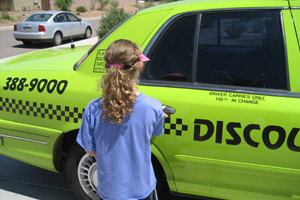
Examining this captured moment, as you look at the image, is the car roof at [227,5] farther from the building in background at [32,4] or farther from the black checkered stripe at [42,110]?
the building in background at [32,4]

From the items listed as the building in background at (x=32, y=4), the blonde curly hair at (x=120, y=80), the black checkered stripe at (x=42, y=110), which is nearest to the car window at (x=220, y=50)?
the black checkered stripe at (x=42, y=110)

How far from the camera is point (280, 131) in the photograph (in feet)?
6.18

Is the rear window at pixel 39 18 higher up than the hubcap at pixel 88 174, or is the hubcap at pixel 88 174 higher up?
the rear window at pixel 39 18

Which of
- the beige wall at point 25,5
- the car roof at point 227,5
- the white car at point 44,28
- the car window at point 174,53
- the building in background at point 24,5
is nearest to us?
the car roof at point 227,5

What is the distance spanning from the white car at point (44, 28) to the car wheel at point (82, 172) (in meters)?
10.0

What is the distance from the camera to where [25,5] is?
128 feet

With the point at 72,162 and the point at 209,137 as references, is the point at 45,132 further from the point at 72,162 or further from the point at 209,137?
the point at 209,137

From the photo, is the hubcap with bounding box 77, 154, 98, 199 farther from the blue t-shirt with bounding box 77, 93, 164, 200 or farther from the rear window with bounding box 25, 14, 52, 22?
the rear window with bounding box 25, 14, 52, 22

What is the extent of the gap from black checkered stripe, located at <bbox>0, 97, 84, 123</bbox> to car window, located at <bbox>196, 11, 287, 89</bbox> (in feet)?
3.19

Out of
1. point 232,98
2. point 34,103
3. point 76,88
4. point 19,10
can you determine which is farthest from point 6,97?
point 19,10

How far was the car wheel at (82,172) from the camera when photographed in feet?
7.80

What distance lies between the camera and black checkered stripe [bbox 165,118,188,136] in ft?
6.67

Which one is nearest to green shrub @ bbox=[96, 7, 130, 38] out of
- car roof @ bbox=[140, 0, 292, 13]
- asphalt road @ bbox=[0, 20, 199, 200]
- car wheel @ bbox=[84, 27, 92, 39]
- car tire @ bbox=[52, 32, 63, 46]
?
car tire @ bbox=[52, 32, 63, 46]

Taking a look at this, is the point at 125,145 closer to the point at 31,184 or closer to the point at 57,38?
the point at 31,184
